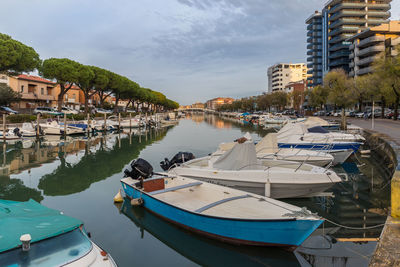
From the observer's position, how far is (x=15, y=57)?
123 feet

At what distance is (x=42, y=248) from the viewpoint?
455 cm

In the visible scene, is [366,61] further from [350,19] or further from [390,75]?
[390,75]

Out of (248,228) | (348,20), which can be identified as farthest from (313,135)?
(348,20)

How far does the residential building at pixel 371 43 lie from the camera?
7125 cm

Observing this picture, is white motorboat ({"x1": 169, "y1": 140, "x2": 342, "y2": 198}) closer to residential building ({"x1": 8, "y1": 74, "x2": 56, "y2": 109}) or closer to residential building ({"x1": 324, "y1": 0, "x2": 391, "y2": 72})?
residential building ({"x1": 8, "y1": 74, "x2": 56, "y2": 109})

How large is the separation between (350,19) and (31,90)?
93.5 m

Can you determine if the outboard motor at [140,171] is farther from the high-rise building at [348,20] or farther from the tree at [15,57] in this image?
the high-rise building at [348,20]

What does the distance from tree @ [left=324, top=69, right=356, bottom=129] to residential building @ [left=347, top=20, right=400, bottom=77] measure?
65.1 ft

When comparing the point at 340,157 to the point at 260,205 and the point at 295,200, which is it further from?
the point at 260,205

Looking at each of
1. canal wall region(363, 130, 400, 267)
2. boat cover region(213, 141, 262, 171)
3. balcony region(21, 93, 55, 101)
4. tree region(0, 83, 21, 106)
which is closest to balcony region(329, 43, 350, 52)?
balcony region(21, 93, 55, 101)

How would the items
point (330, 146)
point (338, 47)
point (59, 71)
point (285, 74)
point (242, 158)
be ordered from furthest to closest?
point (285, 74), point (338, 47), point (59, 71), point (330, 146), point (242, 158)

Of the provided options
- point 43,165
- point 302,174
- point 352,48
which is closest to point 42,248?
point 302,174

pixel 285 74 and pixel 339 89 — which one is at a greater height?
pixel 285 74

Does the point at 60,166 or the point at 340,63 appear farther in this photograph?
the point at 340,63
